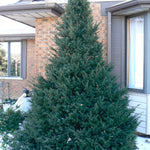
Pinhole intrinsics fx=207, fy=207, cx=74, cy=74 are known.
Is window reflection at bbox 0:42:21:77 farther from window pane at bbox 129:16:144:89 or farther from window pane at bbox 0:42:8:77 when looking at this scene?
window pane at bbox 129:16:144:89

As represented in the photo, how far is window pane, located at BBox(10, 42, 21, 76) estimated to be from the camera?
10.1 meters

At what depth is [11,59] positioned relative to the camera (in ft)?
33.6

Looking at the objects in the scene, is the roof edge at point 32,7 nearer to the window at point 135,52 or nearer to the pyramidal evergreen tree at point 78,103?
the pyramidal evergreen tree at point 78,103

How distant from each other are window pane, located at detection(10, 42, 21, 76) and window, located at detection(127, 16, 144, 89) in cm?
619

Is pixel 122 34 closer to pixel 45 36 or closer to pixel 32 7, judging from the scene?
pixel 45 36

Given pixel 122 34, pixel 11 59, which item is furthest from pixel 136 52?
pixel 11 59

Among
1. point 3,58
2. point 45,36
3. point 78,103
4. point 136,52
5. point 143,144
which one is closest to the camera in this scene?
point 78,103

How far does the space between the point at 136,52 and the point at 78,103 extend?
2787 millimetres

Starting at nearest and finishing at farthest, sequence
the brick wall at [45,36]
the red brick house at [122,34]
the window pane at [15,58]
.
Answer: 1. the red brick house at [122,34]
2. the brick wall at [45,36]
3. the window pane at [15,58]

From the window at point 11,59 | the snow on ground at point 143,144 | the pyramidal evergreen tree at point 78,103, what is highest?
the window at point 11,59

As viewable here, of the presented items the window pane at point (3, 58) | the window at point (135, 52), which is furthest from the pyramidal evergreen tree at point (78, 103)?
the window pane at point (3, 58)

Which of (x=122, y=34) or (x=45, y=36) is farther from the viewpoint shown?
(x=45, y=36)

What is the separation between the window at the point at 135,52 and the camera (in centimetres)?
518

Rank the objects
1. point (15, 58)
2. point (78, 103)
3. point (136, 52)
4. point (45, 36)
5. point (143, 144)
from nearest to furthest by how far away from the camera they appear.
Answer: point (78, 103) < point (143, 144) < point (136, 52) < point (45, 36) < point (15, 58)
